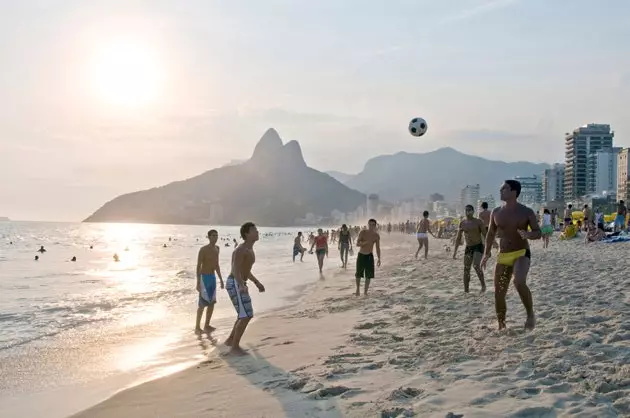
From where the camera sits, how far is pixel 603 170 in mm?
134375

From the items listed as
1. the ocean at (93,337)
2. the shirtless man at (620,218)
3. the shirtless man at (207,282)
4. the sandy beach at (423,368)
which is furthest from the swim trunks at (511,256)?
the shirtless man at (620,218)

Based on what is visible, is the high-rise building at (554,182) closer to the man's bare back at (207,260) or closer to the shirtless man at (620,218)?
the shirtless man at (620,218)

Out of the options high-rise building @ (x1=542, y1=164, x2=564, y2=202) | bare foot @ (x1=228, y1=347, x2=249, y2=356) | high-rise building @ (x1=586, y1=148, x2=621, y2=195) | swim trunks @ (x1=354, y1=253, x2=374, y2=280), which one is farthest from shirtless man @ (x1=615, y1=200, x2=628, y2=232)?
high-rise building @ (x1=542, y1=164, x2=564, y2=202)

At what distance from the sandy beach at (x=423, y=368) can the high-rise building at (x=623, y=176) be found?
11013 centimetres

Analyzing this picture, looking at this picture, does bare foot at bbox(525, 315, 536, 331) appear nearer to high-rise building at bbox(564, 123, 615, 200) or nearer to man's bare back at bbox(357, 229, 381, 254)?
man's bare back at bbox(357, 229, 381, 254)

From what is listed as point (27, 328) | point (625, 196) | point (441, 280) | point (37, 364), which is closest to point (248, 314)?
point (37, 364)

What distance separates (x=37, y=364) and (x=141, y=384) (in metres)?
2.42

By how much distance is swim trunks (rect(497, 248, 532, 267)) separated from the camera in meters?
5.82

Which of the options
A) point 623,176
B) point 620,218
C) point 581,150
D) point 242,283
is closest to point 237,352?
point 242,283

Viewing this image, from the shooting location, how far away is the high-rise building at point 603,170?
132875mm

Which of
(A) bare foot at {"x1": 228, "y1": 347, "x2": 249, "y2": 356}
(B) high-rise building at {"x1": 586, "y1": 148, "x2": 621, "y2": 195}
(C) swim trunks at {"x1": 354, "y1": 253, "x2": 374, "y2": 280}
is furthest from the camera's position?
(B) high-rise building at {"x1": 586, "y1": 148, "x2": 621, "y2": 195}

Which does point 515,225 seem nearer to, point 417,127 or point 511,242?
point 511,242

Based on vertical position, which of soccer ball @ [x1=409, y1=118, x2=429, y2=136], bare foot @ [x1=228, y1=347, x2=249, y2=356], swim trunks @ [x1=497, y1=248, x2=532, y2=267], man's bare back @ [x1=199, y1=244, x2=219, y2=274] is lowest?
bare foot @ [x1=228, y1=347, x2=249, y2=356]

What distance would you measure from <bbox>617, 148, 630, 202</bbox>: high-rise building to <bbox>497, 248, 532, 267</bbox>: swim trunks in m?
111
